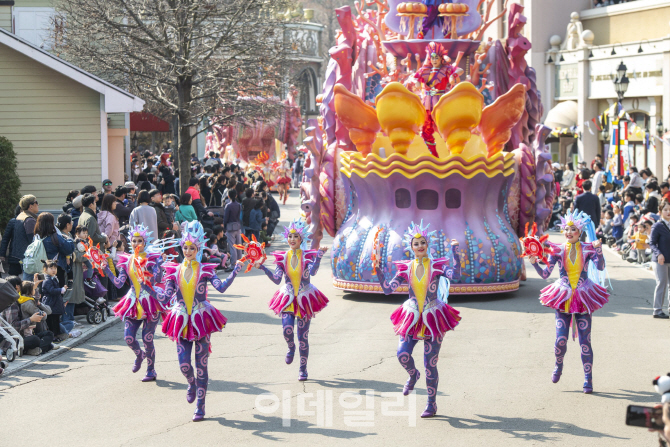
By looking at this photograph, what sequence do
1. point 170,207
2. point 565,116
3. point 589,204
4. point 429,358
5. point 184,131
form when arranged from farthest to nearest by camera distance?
point 565,116 < point 184,131 < point 589,204 < point 170,207 < point 429,358

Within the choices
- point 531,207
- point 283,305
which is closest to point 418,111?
point 531,207

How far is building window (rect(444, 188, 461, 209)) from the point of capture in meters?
13.8

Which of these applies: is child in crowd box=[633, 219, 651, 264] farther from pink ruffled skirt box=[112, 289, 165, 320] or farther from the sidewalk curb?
pink ruffled skirt box=[112, 289, 165, 320]

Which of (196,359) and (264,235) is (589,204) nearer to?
(264,235)

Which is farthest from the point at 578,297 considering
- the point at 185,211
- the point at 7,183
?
the point at 7,183

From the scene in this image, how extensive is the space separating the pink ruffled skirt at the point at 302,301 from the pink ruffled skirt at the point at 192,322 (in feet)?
3.87

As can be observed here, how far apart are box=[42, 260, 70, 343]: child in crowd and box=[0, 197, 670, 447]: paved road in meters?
0.51

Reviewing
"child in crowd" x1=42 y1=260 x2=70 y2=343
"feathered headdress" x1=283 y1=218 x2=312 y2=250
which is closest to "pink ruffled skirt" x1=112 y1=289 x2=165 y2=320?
"feathered headdress" x1=283 y1=218 x2=312 y2=250

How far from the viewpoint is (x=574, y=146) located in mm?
37094

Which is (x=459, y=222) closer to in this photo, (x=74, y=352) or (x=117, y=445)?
(x=74, y=352)

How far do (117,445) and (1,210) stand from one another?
33.4ft

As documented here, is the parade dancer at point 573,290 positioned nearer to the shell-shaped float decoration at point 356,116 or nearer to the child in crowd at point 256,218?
the shell-shaped float decoration at point 356,116

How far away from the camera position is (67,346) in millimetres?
10961

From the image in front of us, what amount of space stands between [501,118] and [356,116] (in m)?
2.18
